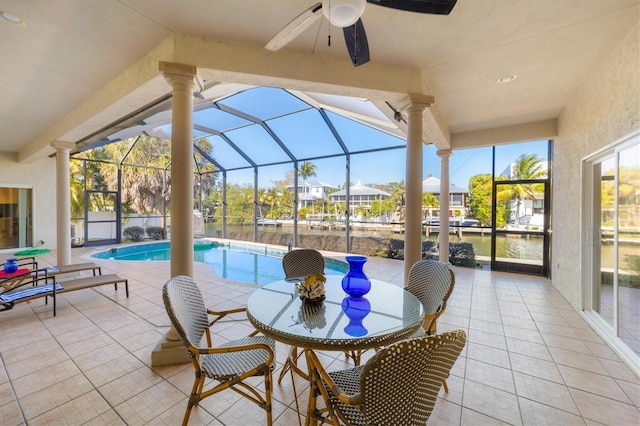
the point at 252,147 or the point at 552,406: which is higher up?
the point at 252,147

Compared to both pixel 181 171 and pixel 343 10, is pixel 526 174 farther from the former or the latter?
pixel 181 171

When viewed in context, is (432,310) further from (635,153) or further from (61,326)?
(61,326)

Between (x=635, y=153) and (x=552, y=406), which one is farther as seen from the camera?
(x=635, y=153)

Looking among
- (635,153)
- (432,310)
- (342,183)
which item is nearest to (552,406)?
(432,310)

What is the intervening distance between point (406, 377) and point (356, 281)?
956 millimetres

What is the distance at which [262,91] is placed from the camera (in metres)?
6.04

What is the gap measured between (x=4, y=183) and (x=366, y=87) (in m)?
10.5

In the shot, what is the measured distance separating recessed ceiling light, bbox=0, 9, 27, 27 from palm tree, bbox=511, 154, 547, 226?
773 cm

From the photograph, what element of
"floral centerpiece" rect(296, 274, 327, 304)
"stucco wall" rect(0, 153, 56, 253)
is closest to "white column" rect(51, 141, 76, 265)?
"stucco wall" rect(0, 153, 56, 253)

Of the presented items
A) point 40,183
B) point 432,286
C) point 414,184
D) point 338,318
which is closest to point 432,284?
point 432,286

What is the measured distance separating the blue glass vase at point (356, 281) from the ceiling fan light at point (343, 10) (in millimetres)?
1494

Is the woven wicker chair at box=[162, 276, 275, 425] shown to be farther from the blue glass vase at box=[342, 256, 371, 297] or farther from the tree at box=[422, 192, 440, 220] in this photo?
the tree at box=[422, 192, 440, 220]

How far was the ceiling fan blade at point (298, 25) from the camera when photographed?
150cm

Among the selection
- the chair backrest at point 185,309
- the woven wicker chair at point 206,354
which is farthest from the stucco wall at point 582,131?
the chair backrest at point 185,309
